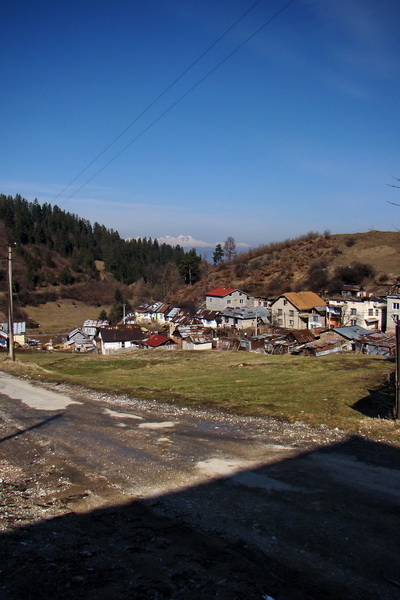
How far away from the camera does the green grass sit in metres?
11.5

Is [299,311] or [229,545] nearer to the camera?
[229,545]

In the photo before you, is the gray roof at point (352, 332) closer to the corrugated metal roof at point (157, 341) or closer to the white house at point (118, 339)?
the corrugated metal roof at point (157, 341)

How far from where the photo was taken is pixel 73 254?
13438 centimetres

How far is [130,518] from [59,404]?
8.22 metres

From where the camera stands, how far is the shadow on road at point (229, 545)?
441 centimetres

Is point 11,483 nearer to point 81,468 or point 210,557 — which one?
point 81,468

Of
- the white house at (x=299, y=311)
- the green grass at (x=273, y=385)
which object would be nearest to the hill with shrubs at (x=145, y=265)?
the white house at (x=299, y=311)

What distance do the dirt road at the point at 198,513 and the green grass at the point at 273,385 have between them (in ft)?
5.52

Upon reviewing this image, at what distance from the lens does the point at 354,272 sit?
67.6 meters

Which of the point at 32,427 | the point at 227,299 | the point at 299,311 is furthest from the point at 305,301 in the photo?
the point at 32,427

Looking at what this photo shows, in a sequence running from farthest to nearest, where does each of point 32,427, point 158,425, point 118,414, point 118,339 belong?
point 118,339 < point 118,414 < point 32,427 < point 158,425

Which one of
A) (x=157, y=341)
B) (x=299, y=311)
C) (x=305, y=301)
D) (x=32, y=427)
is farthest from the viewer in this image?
(x=305, y=301)

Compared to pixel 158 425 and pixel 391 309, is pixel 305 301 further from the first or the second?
pixel 158 425

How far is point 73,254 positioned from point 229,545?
448 ft
